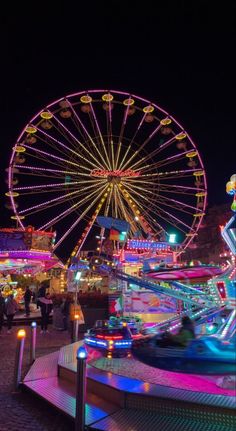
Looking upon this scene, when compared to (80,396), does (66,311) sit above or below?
below

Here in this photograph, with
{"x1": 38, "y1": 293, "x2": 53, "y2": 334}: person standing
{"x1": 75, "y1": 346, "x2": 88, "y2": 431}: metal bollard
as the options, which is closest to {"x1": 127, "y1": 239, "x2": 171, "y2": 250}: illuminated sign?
{"x1": 38, "y1": 293, "x2": 53, "y2": 334}: person standing

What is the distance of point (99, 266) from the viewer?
671 centimetres

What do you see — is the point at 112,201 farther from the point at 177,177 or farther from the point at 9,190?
the point at 9,190

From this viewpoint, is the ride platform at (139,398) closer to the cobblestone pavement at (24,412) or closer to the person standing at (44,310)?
the cobblestone pavement at (24,412)

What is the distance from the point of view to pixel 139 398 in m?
5.17

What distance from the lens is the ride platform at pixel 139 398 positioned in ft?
15.1

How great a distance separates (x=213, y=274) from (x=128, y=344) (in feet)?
8.68

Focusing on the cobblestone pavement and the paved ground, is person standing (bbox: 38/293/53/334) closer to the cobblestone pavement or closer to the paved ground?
the cobblestone pavement

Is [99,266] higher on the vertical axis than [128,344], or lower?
higher

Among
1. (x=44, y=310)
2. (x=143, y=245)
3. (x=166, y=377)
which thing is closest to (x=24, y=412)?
(x=166, y=377)

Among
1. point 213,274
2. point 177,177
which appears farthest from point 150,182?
point 213,274

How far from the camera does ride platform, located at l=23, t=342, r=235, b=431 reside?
182 inches

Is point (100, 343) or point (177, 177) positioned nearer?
point (100, 343)

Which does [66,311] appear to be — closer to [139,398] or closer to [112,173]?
[112,173]
